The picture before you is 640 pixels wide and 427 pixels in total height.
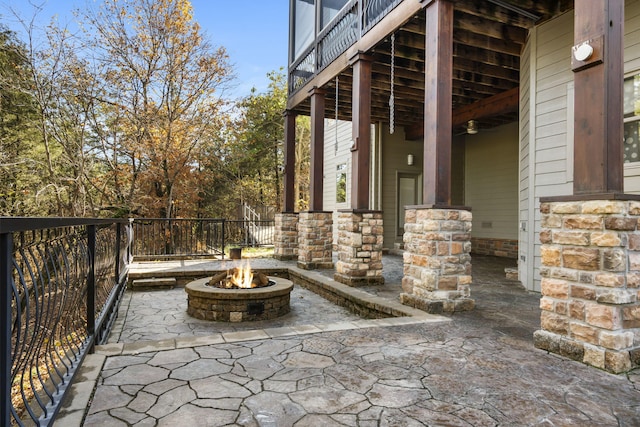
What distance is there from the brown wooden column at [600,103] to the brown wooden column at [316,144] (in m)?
5.58

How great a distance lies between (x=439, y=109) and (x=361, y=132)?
191 centimetres

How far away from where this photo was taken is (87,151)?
35.8ft

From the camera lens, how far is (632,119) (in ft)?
→ 14.8

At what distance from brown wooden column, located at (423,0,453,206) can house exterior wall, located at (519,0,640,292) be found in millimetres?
1983

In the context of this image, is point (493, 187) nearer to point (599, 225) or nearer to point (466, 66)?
point (466, 66)

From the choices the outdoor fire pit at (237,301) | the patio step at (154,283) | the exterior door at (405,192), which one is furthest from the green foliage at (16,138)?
the exterior door at (405,192)

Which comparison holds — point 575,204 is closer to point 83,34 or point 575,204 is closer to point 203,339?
point 203,339

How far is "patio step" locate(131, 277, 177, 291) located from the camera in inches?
281

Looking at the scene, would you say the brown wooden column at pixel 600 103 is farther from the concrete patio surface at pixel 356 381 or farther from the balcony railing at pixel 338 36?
the balcony railing at pixel 338 36

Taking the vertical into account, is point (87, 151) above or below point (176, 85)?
below

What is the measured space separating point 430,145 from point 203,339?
3163mm

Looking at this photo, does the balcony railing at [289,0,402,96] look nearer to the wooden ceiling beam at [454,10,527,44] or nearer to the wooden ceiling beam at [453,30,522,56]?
the wooden ceiling beam at [454,10,527,44]

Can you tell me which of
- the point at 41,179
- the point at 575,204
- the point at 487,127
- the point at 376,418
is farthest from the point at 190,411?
the point at 41,179

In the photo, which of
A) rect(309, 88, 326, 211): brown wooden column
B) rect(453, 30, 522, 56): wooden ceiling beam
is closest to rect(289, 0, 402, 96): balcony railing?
rect(309, 88, 326, 211): brown wooden column
